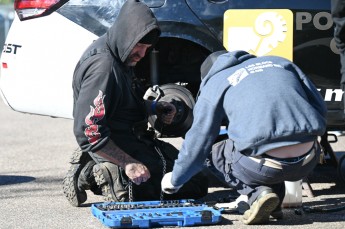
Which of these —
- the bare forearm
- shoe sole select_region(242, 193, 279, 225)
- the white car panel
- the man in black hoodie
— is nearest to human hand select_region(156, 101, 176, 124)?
the man in black hoodie

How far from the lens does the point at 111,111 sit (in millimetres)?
5328

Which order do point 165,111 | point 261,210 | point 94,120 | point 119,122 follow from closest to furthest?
point 261,210, point 94,120, point 119,122, point 165,111

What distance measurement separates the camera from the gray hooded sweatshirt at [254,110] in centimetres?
460

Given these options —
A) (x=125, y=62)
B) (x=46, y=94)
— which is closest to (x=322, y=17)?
(x=125, y=62)

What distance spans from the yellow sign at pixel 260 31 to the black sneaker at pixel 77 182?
129cm

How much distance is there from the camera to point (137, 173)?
17.1ft

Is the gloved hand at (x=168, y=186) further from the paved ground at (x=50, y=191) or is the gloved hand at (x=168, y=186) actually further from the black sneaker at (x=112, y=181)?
the black sneaker at (x=112, y=181)

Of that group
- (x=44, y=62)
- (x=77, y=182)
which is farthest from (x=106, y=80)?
(x=44, y=62)

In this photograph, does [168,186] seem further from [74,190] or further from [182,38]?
[182,38]

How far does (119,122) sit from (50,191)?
0.96 metres

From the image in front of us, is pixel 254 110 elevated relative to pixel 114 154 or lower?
elevated

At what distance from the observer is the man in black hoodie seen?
5152 millimetres

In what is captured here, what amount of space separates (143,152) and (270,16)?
129cm

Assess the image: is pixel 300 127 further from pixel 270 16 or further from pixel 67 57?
pixel 67 57
